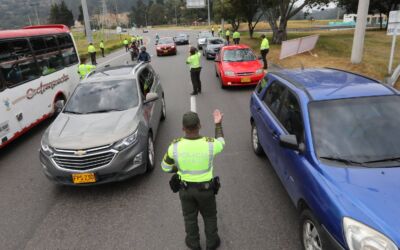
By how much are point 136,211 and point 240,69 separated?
340 inches

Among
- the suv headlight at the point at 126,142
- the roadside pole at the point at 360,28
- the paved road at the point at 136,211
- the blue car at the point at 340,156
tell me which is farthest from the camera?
the roadside pole at the point at 360,28

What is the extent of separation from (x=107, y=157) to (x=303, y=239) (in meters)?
3.07

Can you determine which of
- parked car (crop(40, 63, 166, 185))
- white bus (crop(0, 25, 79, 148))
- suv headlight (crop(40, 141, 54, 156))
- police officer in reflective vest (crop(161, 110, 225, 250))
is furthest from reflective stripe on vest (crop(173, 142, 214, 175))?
white bus (crop(0, 25, 79, 148))

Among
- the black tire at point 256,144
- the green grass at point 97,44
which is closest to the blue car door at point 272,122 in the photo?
the black tire at point 256,144

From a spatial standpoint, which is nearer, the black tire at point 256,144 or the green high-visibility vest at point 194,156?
the green high-visibility vest at point 194,156

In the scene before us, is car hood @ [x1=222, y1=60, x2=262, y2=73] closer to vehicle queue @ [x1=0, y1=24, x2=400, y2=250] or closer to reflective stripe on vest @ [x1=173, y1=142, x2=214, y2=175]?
vehicle queue @ [x1=0, y1=24, x2=400, y2=250]

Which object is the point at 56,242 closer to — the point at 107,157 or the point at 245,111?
the point at 107,157

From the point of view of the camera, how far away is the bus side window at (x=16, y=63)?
747 cm

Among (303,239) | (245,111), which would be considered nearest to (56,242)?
(303,239)

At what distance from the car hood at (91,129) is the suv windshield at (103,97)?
0.24m

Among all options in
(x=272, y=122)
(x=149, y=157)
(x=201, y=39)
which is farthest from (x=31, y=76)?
(x=201, y=39)

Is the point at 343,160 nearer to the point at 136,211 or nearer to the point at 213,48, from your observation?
the point at 136,211

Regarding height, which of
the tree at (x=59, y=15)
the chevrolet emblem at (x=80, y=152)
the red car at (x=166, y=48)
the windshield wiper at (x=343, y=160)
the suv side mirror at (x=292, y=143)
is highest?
the tree at (x=59, y=15)

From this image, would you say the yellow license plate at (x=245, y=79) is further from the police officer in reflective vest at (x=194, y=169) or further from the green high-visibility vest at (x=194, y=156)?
the green high-visibility vest at (x=194, y=156)
